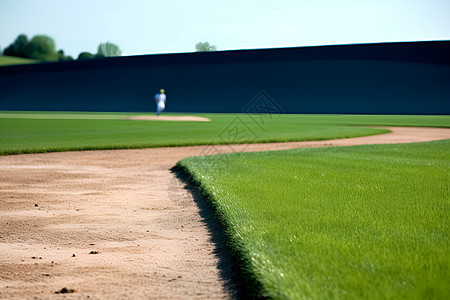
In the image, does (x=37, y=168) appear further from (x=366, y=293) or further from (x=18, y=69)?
(x=18, y=69)

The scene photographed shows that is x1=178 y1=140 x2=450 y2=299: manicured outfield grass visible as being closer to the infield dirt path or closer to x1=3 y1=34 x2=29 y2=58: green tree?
the infield dirt path

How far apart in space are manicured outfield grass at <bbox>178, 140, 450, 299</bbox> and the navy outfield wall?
39.8m

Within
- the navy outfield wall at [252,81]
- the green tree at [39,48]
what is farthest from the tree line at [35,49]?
the navy outfield wall at [252,81]

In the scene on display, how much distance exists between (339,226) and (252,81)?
45.5 meters

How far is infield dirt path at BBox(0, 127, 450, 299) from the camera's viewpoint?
2422 mm

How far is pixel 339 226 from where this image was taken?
10.6 feet

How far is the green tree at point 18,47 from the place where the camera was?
4200 inches

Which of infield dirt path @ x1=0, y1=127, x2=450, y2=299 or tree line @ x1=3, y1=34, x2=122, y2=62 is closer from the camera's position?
infield dirt path @ x1=0, y1=127, x2=450, y2=299

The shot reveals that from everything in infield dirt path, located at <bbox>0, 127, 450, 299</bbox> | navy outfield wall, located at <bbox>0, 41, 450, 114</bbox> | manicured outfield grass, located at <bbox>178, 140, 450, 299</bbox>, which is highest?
navy outfield wall, located at <bbox>0, 41, 450, 114</bbox>

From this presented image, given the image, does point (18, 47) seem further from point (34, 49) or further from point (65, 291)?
point (65, 291)

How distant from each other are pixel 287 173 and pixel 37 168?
4.11 metres

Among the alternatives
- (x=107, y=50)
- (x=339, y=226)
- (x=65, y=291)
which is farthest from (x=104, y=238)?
(x=107, y=50)

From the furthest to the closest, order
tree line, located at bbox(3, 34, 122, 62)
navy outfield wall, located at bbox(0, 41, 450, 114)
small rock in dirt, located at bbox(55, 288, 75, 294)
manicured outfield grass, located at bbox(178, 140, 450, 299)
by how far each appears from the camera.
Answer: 1. tree line, located at bbox(3, 34, 122, 62)
2. navy outfield wall, located at bbox(0, 41, 450, 114)
3. small rock in dirt, located at bbox(55, 288, 75, 294)
4. manicured outfield grass, located at bbox(178, 140, 450, 299)

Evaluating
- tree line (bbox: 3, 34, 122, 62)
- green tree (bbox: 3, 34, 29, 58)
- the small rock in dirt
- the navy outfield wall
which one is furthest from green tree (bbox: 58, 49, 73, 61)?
the small rock in dirt
